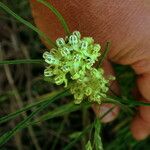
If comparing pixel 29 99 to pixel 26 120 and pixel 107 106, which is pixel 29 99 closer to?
pixel 107 106

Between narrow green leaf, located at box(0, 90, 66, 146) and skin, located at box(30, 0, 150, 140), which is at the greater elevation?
skin, located at box(30, 0, 150, 140)

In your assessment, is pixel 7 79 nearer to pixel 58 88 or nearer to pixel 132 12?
pixel 58 88

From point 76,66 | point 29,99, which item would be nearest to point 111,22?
point 76,66

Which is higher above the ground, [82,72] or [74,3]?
[74,3]

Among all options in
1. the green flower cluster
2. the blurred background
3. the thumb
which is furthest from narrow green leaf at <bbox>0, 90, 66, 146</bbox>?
the blurred background

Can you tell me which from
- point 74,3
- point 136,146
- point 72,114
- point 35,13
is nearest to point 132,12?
point 74,3

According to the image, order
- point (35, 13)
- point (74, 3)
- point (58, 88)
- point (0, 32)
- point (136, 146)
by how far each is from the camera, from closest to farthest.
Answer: point (74, 3) → point (35, 13) → point (136, 146) → point (58, 88) → point (0, 32)

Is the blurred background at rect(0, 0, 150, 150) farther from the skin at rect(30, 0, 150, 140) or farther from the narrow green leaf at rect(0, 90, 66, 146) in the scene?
the narrow green leaf at rect(0, 90, 66, 146)

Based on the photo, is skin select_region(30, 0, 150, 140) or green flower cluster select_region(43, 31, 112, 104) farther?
skin select_region(30, 0, 150, 140)

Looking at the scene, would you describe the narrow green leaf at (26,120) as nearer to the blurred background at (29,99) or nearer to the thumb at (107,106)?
the thumb at (107,106)
